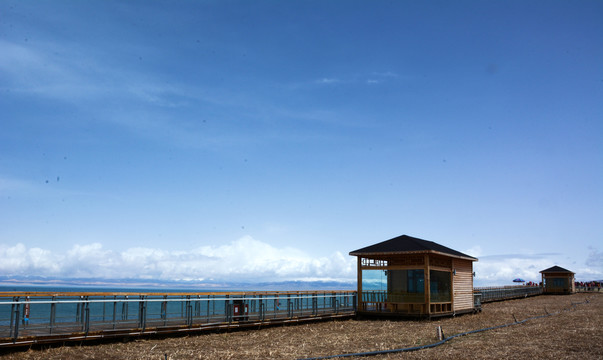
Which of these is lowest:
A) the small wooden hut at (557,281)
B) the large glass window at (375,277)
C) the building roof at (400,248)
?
the small wooden hut at (557,281)

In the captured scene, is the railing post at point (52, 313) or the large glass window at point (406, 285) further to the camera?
→ the large glass window at point (406, 285)

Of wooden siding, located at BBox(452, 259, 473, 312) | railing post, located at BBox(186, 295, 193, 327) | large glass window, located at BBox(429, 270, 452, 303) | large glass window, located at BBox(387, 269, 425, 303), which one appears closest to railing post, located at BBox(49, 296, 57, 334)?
railing post, located at BBox(186, 295, 193, 327)

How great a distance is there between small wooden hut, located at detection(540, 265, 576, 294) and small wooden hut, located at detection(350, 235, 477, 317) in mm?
44619

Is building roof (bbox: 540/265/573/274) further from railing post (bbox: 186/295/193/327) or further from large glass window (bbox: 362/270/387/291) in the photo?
railing post (bbox: 186/295/193/327)

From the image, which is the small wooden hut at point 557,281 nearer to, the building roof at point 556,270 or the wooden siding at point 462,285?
the building roof at point 556,270

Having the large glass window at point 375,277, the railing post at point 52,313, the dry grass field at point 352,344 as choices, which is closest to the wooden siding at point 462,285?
the large glass window at point 375,277

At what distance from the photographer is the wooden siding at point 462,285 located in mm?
30422

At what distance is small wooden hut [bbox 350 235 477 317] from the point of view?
27.3m

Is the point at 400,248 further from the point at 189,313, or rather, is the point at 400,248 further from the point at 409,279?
the point at 189,313

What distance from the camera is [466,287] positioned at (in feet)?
106

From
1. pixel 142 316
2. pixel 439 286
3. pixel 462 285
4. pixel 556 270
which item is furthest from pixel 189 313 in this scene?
pixel 556 270

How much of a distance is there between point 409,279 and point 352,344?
1326cm

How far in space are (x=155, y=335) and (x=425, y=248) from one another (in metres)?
14.2

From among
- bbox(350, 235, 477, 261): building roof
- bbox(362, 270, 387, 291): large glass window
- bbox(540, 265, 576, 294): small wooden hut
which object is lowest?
bbox(540, 265, 576, 294): small wooden hut
